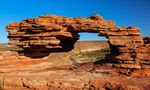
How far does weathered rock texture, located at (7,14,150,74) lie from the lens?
34562mm

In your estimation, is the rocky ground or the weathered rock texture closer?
the rocky ground

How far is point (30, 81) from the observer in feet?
110

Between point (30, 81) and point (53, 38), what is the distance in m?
7.61

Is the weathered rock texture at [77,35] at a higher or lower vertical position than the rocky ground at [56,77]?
higher

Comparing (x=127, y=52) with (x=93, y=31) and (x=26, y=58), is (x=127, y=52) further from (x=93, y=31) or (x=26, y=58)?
(x=26, y=58)

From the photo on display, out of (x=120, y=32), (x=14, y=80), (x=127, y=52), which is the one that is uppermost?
(x=120, y=32)

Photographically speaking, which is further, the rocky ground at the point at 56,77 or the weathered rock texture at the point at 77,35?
the weathered rock texture at the point at 77,35

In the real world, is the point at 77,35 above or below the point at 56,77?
above

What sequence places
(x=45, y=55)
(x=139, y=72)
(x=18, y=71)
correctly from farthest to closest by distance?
(x=45, y=55) < (x=18, y=71) < (x=139, y=72)

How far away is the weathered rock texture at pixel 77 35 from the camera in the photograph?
34562mm

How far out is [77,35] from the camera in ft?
137

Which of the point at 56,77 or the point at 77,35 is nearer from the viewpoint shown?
the point at 56,77

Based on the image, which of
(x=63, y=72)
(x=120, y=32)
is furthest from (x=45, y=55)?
(x=120, y=32)

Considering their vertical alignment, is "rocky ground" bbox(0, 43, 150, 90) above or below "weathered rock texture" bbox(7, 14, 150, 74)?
below
